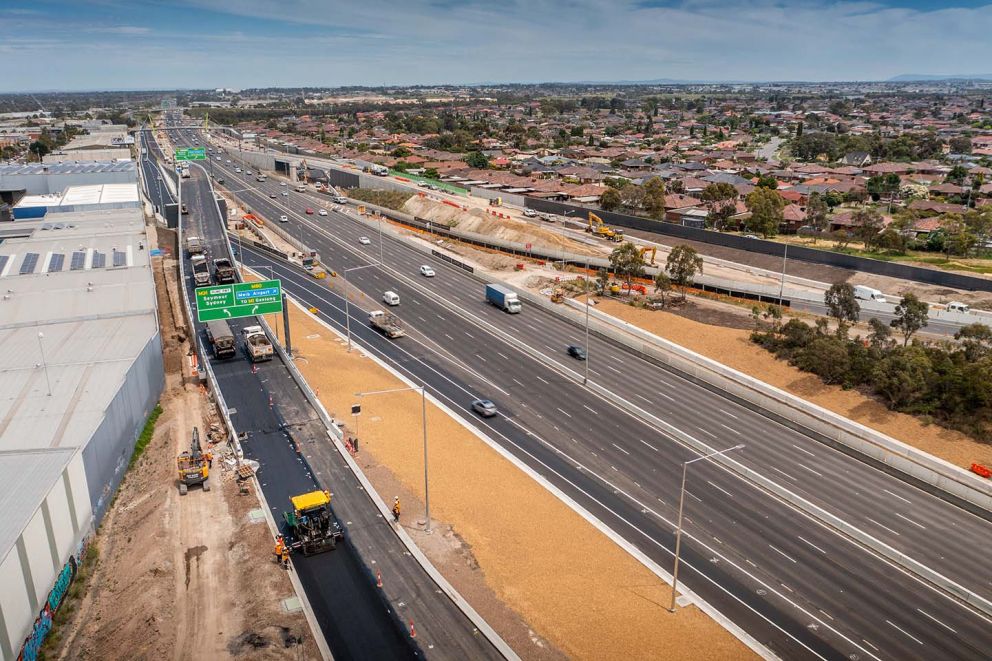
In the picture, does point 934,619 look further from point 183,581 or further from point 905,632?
point 183,581

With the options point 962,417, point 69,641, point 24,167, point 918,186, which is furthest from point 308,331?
point 918,186

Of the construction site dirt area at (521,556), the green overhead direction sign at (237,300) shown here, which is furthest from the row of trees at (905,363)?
the green overhead direction sign at (237,300)

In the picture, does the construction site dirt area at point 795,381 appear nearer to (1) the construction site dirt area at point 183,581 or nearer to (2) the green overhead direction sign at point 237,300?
(2) the green overhead direction sign at point 237,300

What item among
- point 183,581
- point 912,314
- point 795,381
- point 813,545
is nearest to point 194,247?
point 183,581

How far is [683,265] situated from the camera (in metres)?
78.2

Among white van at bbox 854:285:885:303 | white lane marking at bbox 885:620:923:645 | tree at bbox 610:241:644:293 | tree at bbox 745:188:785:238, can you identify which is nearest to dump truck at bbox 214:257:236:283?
tree at bbox 610:241:644:293

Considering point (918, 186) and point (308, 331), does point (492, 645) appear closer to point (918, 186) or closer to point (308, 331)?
point (308, 331)

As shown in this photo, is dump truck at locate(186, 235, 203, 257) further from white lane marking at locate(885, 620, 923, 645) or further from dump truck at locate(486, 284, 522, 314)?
white lane marking at locate(885, 620, 923, 645)

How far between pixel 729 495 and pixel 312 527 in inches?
966

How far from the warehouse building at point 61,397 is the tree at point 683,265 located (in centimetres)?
5271

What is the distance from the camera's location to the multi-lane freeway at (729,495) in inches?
1281

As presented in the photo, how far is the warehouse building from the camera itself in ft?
99.0

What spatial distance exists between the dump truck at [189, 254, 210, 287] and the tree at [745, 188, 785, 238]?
7763 centimetres

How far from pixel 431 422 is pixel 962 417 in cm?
3765
